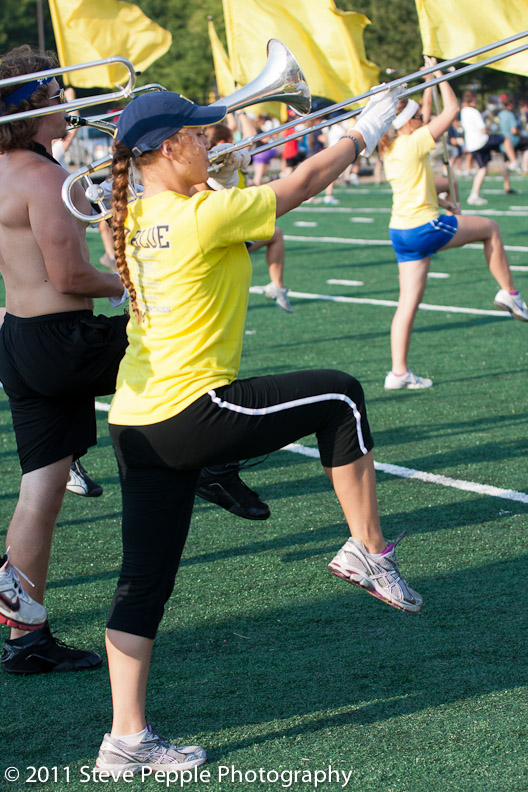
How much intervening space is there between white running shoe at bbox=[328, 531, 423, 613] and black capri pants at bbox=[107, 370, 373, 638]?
0.49 metres

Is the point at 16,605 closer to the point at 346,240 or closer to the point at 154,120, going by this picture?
the point at 154,120

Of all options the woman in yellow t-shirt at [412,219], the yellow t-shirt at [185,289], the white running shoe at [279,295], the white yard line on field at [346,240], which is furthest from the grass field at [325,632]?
the white yard line on field at [346,240]

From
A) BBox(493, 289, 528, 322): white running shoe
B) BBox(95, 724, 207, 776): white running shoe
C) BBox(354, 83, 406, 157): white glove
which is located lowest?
BBox(95, 724, 207, 776): white running shoe

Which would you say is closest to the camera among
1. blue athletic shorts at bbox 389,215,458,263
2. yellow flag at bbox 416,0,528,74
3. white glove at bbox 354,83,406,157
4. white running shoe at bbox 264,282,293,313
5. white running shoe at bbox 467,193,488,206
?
white glove at bbox 354,83,406,157

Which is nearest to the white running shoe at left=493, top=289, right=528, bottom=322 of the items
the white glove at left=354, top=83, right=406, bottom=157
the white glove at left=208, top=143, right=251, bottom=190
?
the white glove at left=208, top=143, right=251, bottom=190

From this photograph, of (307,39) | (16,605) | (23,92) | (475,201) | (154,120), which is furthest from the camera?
(475,201)

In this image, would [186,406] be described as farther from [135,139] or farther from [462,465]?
[462,465]

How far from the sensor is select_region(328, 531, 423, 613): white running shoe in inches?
133

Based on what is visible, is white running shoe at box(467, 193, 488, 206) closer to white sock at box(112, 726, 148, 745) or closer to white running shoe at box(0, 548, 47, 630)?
white running shoe at box(0, 548, 47, 630)

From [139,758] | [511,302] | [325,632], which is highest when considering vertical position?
[511,302]

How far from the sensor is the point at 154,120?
290 cm

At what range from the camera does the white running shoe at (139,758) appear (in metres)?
3.00

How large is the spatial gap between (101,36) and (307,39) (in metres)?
2.82

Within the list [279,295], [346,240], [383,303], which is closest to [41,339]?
[279,295]
